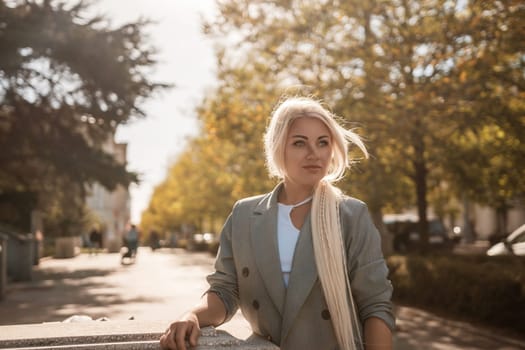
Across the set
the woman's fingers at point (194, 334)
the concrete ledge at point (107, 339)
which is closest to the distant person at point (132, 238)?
the concrete ledge at point (107, 339)

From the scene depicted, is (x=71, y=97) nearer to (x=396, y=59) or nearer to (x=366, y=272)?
(x=396, y=59)

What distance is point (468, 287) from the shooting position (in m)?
10.7

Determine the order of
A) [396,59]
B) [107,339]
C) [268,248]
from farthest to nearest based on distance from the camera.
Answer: [396,59]
[268,248]
[107,339]

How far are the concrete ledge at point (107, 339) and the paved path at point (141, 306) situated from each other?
0.17m

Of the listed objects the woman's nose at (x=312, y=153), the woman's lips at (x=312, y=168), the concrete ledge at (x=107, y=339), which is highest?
the woman's nose at (x=312, y=153)

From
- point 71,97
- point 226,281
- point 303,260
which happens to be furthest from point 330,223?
point 71,97

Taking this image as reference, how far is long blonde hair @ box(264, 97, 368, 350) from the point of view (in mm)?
2371

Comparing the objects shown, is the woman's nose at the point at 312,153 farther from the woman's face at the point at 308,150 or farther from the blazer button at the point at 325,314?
the blazer button at the point at 325,314

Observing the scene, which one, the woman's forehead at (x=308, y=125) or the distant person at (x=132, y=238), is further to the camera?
the distant person at (x=132, y=238)

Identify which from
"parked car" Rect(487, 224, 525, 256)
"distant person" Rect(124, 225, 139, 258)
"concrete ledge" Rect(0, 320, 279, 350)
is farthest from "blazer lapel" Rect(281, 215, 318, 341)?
"distant person" Rect(124, 225, 139, 258)

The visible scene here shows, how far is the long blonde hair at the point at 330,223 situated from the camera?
237 centimetres

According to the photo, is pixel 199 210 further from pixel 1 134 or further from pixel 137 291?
pixel 137 291

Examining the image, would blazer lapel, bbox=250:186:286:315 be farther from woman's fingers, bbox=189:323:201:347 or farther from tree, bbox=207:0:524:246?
tree, bbox=207:0:524:246

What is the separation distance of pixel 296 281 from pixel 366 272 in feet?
0.81
